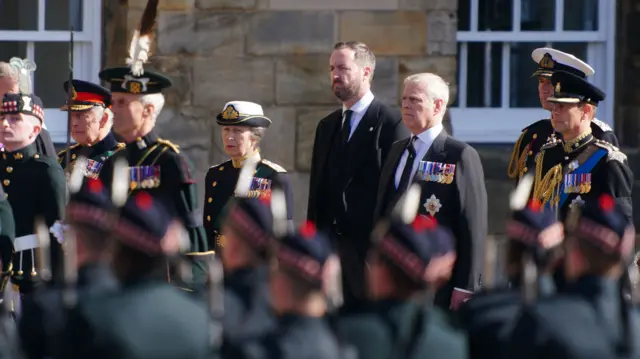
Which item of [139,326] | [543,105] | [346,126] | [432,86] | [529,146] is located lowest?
[139,326]

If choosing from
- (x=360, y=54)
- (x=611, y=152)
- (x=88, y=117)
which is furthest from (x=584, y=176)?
(x=88, y=117)

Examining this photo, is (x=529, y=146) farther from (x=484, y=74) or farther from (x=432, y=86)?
(x=484, y=74)

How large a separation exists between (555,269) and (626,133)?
15.8 ft

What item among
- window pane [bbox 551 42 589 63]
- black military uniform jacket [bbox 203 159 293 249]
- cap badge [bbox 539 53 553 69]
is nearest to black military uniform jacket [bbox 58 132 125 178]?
black military uniform jacket [bbox 203 159 293 249]

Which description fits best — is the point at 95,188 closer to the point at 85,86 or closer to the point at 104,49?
the point at 85,86

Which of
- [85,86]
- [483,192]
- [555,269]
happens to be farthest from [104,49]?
[555,269]

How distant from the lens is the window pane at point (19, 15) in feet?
37.2

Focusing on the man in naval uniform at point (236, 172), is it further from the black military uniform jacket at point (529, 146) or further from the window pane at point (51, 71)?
the window pane at point (51, 71)

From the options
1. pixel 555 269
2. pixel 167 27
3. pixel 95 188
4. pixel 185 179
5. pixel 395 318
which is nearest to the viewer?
pixel 395 318

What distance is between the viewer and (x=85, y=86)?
934 cm

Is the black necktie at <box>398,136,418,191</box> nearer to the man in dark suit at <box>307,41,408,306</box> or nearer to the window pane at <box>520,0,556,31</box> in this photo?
the man in dark suit at <box>307,41,408,306</box>

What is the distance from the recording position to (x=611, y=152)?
8781 millimetres

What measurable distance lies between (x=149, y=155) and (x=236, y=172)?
1.14 m

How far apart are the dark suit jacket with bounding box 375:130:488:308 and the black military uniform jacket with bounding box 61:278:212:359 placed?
295cm
